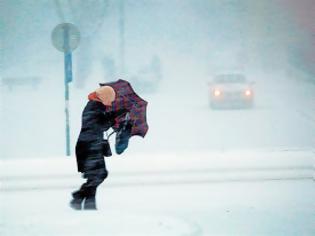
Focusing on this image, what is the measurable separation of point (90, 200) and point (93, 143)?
557 millimetres

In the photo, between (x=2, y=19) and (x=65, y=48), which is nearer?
(x=65, y=48)

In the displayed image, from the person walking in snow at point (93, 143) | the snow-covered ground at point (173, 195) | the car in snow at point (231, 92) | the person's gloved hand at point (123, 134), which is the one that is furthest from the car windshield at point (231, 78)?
the person walking in snow at point (93, 143)

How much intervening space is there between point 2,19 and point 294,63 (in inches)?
150

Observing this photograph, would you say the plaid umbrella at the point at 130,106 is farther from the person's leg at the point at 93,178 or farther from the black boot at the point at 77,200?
the black boot at the point at 77,200

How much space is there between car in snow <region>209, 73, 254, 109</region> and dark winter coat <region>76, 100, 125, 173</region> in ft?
6.49

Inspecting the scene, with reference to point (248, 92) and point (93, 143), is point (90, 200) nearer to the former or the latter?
point (93, 143)

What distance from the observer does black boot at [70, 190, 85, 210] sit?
388 centimetres

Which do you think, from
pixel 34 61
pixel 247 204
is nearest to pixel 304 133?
pixel 247 204

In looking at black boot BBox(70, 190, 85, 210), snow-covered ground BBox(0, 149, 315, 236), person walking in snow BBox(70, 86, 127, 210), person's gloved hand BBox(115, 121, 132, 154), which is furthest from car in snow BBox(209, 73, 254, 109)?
black boot BBox(70, 190, 85, 210)

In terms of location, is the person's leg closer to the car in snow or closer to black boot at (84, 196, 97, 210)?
black boot at (84, 196, 97, 210)

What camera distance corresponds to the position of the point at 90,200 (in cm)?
388

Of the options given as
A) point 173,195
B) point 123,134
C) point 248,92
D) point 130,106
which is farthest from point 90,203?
point 248,92

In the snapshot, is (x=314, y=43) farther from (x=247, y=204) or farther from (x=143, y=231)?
(x=143, y=231)

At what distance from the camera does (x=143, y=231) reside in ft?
11.2
